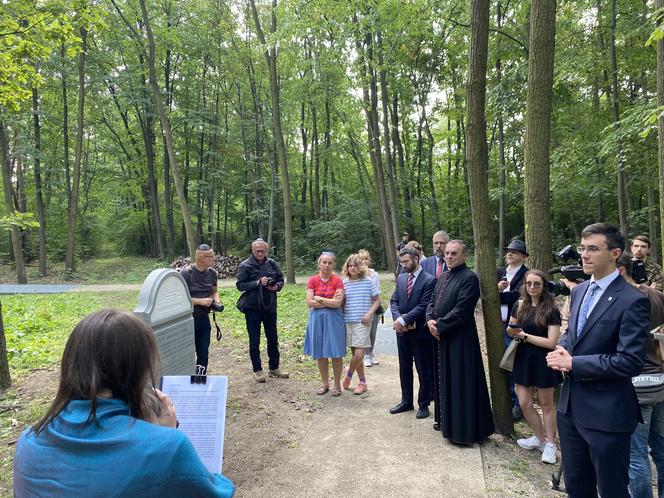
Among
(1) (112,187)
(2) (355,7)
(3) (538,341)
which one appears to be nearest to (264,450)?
(3) (538,341)

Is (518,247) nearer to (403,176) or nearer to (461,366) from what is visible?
(461,366)

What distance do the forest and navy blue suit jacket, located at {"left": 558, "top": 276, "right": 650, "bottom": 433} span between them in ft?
6.40

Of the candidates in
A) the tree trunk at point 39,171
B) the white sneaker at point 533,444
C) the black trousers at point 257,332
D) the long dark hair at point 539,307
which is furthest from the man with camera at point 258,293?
the tree trunk at point 39,171

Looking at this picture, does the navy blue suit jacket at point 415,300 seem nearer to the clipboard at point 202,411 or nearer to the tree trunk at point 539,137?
the tree trunk at point 539,137

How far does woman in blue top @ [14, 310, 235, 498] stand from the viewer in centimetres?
111

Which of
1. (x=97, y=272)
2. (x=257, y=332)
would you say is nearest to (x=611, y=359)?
(x=257, y=332)

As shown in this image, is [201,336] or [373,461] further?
[201,336]

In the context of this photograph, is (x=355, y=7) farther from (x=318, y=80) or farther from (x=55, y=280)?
(x=55, y=280)

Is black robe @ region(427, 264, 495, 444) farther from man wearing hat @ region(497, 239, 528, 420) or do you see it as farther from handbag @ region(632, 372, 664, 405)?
handbag @ region(632, 372, 664, 405)

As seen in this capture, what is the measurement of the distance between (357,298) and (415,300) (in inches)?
35.4

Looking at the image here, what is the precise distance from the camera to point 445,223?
21734 millimetres

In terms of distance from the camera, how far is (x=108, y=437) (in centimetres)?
113

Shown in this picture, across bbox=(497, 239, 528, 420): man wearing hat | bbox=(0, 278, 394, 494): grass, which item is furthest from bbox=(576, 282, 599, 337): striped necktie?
bbox=(0, 278, 394, 494): grass

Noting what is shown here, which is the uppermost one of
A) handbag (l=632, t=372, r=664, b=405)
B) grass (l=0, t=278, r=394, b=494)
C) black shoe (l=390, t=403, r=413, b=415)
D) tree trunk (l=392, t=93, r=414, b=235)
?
tree trunk (l=392, t=93, r=414, b=235)
